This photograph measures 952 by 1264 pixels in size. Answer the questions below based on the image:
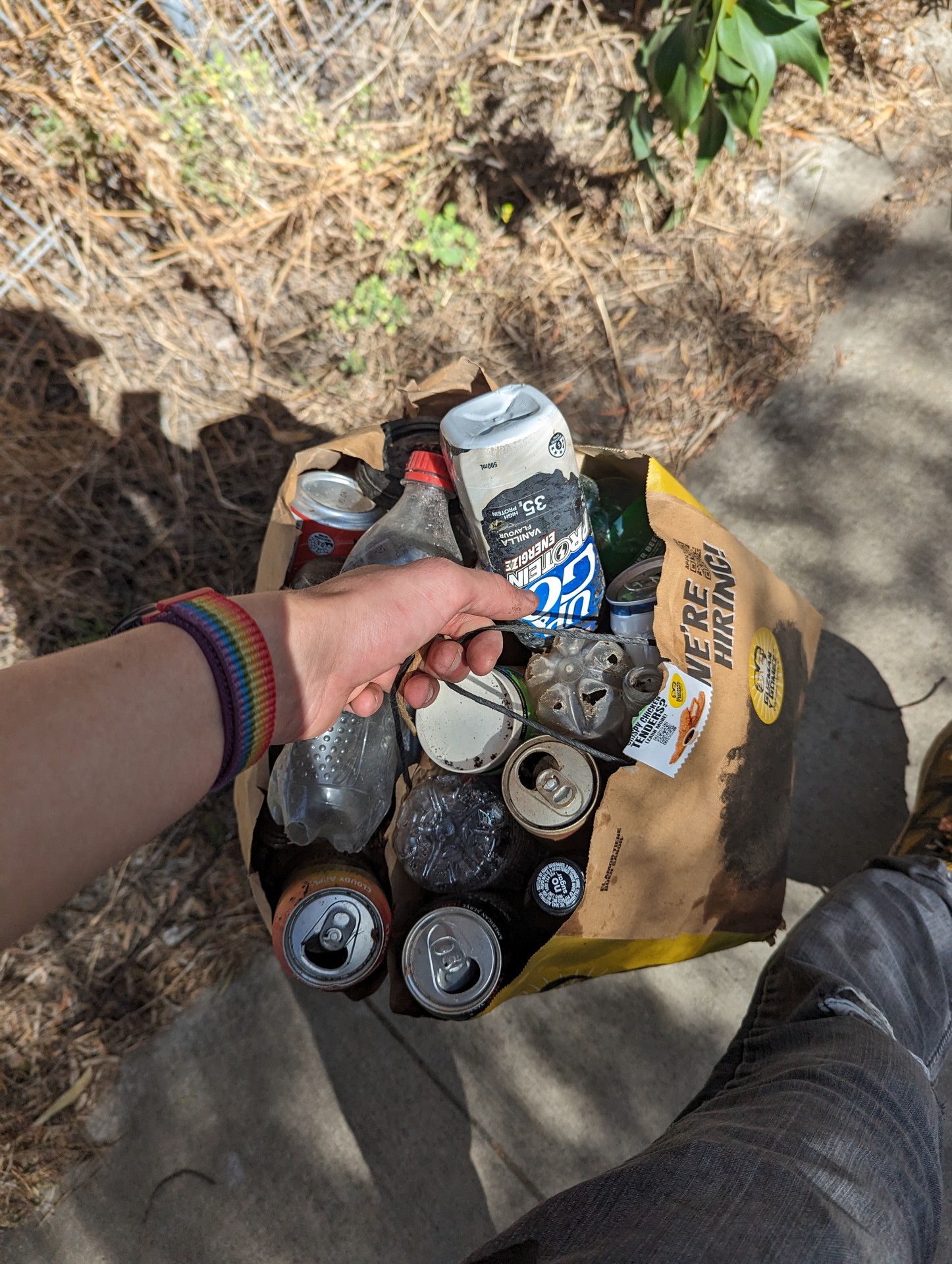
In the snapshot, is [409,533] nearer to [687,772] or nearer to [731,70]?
[687,772]

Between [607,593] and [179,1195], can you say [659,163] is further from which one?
[179,1195]

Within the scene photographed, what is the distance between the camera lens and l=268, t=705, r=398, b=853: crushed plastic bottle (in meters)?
1.42

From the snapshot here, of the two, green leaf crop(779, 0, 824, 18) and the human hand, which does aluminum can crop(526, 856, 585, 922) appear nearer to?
the human hand

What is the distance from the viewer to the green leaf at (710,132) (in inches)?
61.2

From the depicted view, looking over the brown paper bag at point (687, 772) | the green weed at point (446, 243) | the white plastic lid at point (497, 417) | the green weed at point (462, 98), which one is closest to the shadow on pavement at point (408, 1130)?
the brown paper bag at point (687, 772)

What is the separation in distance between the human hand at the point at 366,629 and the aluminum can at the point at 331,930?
0.30m

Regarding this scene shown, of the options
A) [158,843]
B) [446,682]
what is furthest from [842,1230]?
[158,843]

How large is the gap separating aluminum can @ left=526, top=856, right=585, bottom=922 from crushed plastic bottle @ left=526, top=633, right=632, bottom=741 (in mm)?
232

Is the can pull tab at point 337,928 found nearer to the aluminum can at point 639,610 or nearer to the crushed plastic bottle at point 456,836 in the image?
the crushed plastic bottle at point 456,836

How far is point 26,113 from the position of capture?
173cm

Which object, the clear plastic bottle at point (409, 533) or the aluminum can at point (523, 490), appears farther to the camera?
the clear plastic bottle at point (409, 533)

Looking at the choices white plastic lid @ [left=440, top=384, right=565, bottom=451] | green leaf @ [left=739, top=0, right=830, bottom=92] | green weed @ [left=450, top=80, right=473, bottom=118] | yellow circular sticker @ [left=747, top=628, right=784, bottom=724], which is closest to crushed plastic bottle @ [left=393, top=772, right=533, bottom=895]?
yellow circular sticker @ [left=747, top=628, right=784, bottom=724]

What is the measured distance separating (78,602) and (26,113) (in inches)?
44.4

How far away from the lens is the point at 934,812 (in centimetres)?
164
